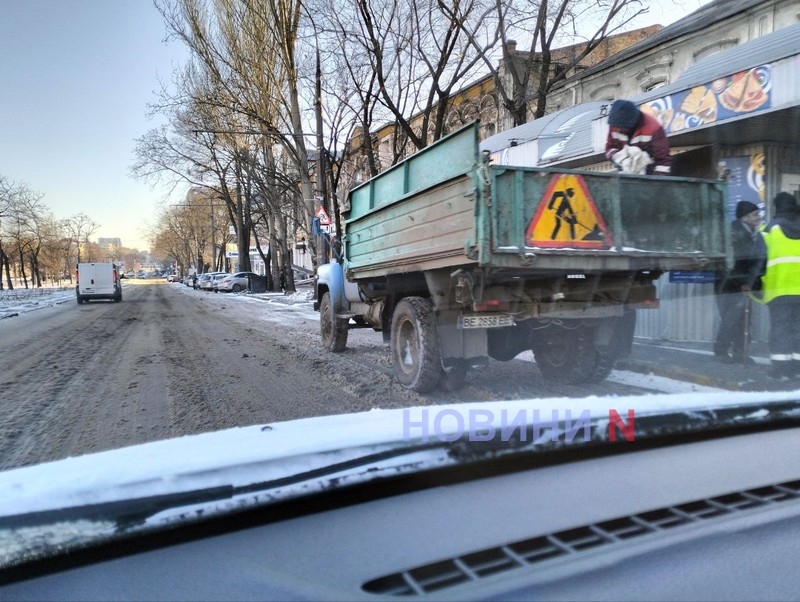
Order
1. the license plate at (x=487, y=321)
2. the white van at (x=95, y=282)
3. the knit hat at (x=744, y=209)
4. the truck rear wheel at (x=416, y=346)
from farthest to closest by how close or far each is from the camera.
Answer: the white van at (x=95, y=282), the knit hat at (x=744, y=209), the truck rear wheel at (x=416, y=346), the license plate at (x=487, y=321)

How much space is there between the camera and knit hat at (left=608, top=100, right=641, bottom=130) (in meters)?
6.35

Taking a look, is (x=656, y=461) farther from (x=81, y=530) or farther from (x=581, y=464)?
(x=81, y=530)

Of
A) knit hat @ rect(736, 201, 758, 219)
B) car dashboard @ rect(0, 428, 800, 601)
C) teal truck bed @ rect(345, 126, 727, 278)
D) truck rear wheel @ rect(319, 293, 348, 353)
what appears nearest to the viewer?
car dashboard @ rect(0, 428, 800, 601)

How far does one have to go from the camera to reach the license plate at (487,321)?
18.2ft

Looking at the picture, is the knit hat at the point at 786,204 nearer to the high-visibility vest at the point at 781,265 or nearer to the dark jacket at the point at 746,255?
the high-visibility vest at the point at 781,265

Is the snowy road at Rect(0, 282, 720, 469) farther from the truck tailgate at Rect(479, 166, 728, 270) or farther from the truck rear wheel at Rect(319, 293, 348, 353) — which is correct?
the truck tailgate at Rect(479, 166, 728, 270)

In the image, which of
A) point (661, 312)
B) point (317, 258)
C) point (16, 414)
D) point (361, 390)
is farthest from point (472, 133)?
point (317, 258)

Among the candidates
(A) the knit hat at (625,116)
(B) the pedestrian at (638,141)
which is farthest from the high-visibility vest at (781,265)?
(A) the knit hat at (625,116)

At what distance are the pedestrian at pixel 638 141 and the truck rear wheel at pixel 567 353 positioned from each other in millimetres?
1896

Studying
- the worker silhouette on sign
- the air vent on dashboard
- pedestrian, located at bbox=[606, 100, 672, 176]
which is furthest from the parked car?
the air vent on dashboard

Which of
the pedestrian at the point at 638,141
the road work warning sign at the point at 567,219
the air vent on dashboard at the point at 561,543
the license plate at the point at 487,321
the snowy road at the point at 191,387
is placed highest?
the pedestrian at the point at 638,141

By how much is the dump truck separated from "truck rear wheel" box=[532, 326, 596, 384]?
1cm

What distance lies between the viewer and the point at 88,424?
16.9 ft

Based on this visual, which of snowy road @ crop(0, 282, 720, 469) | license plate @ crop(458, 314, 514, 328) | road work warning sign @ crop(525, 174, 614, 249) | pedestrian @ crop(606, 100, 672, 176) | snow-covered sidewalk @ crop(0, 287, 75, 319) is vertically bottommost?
snowy road @ crop(0, 282, 720, 469)
